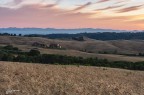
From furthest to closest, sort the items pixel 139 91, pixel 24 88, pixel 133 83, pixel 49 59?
pixel 49 59, pixel 133 83, pixel 139 91, pixel 24 88

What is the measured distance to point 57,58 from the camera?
8281 centimetres

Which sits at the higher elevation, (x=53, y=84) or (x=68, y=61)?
(x=53, y=84)

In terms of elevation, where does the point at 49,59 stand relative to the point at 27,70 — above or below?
below

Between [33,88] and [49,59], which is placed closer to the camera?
[33,88]

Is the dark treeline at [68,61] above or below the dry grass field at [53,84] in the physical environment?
below

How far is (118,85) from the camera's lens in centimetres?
2631

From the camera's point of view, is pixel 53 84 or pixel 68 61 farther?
pixel 68 61

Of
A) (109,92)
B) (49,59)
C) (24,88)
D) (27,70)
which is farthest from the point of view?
(49,59)

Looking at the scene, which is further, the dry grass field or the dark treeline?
the dark treeline

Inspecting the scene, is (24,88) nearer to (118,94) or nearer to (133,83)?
(118,94)

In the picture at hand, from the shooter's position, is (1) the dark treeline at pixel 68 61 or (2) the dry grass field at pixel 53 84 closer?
(2) the dry grass field at pixel 53 84

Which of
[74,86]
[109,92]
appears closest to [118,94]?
[109,92]

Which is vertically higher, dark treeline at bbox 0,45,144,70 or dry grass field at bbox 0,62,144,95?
dry grass field at bbox 0,62,144,95

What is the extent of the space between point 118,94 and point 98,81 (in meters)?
3.80
